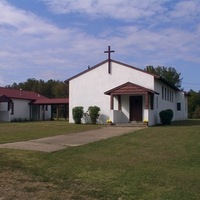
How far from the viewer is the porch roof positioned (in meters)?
27.1

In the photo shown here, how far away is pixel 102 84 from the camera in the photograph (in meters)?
31.1

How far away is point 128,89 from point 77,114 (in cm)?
569

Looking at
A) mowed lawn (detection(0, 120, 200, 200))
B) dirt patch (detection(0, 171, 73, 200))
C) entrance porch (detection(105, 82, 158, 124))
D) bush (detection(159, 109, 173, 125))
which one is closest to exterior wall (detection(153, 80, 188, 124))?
bush (detection(159, 109, 173, 125))

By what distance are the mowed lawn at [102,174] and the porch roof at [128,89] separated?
14.8 meters

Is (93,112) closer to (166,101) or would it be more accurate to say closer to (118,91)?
(118,91)

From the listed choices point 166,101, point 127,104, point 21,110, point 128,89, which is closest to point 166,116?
point 127,104

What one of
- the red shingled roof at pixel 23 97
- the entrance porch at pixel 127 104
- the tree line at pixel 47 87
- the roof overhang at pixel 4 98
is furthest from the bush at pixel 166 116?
the tree line at pixel 47 87

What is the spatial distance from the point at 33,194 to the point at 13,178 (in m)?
1.41

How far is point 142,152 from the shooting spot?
11.6m

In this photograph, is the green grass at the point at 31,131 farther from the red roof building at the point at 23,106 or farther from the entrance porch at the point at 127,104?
the red roof building at the point at 23,106

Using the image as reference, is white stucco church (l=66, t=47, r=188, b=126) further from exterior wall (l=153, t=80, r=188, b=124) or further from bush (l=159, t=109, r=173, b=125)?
bush (l=159, t=109, r=173, b=125)

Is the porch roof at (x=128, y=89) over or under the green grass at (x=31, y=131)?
over

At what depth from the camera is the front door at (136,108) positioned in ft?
97.2

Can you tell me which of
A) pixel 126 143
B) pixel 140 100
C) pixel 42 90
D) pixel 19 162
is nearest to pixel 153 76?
pixel 140 100
